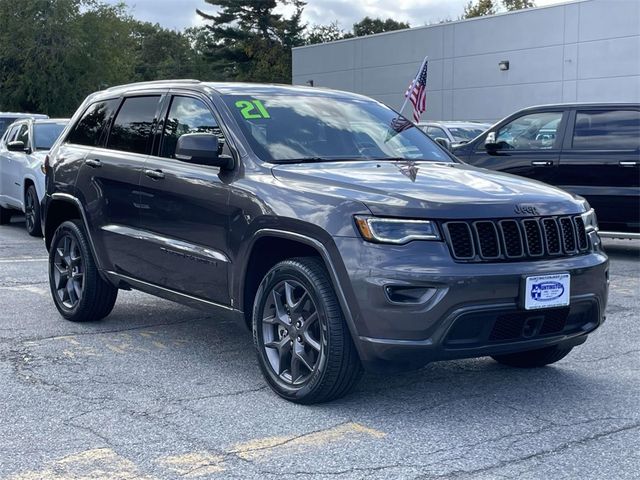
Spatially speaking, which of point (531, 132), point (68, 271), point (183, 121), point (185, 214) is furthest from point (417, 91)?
point (185, 214)

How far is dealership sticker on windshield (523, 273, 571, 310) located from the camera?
4.61 metres

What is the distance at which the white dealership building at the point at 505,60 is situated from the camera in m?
29.5

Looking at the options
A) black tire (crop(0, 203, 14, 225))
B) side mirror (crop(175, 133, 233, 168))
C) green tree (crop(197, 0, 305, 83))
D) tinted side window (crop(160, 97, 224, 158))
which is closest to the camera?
A: side mirror (crop(175, 133, 233, 168))

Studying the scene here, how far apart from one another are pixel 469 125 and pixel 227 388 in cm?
1453

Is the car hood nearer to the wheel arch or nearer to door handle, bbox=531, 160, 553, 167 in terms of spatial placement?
the wheel arch

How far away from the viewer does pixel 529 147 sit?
1177 centimetres

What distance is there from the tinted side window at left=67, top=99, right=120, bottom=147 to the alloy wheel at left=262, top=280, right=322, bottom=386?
263 centimetres

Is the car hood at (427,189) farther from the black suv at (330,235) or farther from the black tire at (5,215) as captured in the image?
the black tire at (5,215)

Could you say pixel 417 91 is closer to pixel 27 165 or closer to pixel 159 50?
pixel 27 165

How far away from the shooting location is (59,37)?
129 ft

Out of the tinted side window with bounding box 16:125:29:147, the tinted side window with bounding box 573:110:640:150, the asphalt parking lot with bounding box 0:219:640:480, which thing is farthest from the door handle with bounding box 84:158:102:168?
the tinted side window with bounding box 16:125:29:147

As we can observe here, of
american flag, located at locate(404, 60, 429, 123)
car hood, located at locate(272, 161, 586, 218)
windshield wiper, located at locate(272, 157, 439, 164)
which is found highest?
american flag, located at locate(404, 60, 429, 123)

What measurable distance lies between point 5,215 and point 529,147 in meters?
8.84

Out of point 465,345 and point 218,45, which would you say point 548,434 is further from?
point 218,45
